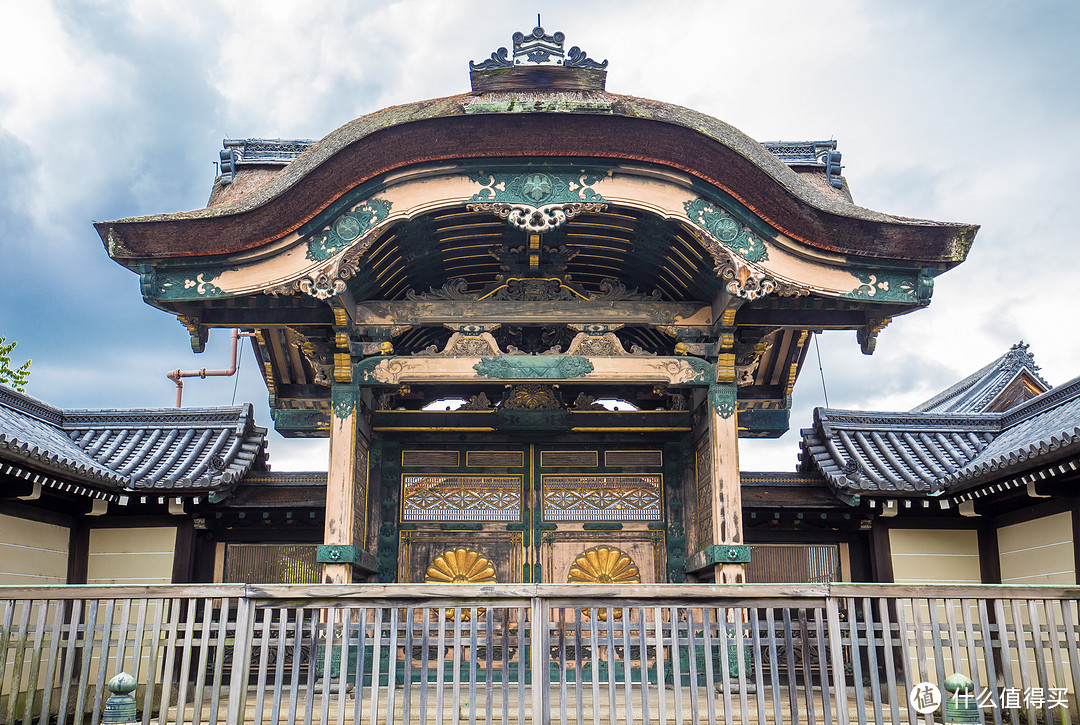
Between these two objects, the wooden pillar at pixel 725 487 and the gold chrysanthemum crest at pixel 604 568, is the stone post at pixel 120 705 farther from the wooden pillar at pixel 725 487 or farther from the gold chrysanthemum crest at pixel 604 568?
the gold chrysanthemum crest at pixel 604 568

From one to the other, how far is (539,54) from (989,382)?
12.6 m

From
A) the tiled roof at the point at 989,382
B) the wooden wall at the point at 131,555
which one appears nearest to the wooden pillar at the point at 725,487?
the wooden wall at the point at 131,555

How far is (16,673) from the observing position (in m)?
6.63

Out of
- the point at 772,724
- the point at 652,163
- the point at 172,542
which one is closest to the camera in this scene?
the point at 772,724

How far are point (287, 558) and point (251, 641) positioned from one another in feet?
18.6

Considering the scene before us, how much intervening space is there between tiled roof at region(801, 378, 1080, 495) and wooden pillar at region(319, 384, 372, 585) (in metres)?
5.86

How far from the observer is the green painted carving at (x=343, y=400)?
9891 millimetres

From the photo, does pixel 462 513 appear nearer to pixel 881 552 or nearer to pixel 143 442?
pixel 143 442

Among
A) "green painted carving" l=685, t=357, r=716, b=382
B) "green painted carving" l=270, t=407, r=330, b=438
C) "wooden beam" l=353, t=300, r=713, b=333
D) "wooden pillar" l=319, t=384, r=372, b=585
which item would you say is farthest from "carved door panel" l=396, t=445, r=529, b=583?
"green painted carving" l=685, t=357, r=716, b=382

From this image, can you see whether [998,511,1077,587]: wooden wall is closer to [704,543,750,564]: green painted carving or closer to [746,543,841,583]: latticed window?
[746,543,841,583]: latticed window

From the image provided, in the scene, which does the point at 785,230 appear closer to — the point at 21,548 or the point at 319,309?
the point at 319,309

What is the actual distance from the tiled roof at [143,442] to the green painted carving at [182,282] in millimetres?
2148

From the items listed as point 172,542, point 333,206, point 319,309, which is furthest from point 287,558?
point 333,206

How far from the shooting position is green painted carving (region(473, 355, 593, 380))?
9.98 meters
